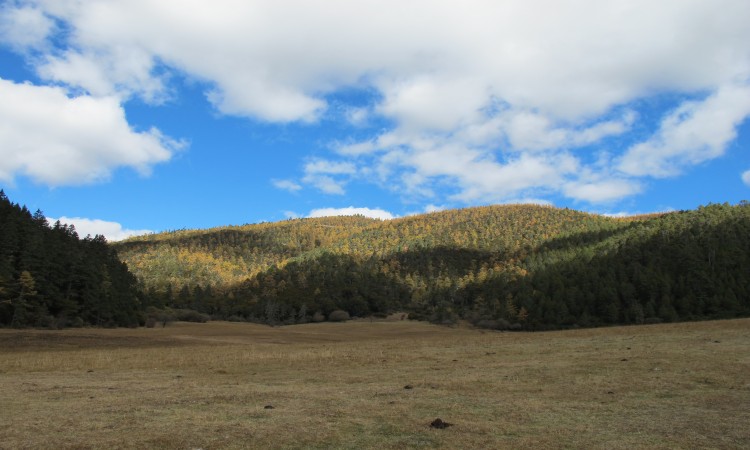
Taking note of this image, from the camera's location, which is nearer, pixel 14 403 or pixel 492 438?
pixel 492 438

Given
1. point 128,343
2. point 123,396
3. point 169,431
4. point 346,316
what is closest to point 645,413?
point 169,431

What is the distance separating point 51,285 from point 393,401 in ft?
234

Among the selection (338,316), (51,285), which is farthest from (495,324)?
(51,285)

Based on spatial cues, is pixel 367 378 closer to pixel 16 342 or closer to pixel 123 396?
pixel 123 396

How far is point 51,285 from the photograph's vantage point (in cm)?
6994

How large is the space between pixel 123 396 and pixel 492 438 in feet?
42.8

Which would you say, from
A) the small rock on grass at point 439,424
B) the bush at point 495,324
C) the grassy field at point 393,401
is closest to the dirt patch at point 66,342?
the grassy field at point 393,401

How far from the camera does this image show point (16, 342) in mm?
41000

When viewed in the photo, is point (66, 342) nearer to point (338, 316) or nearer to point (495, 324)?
point (495, 324)

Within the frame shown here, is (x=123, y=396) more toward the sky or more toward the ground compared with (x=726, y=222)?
more toward the ground

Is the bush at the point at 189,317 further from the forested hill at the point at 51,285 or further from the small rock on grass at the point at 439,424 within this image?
the small rock on grass at the point at 439,424

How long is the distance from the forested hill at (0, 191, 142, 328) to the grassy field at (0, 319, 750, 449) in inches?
1584

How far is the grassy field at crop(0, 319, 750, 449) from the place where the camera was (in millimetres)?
10406

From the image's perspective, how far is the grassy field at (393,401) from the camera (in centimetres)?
1041
